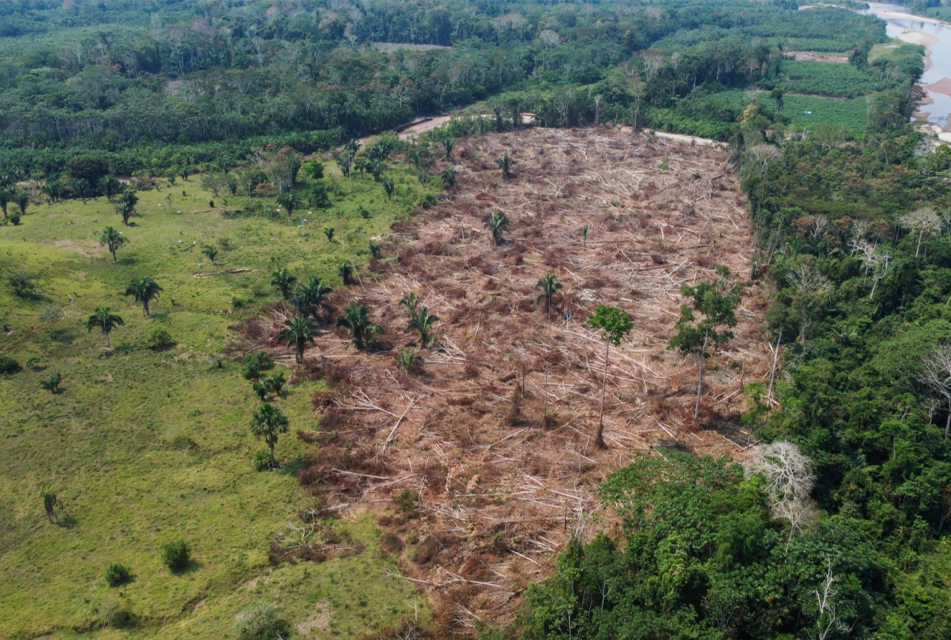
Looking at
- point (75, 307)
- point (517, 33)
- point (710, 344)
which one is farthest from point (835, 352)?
point (517, 33)

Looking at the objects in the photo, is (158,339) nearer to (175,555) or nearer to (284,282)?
(284,282)

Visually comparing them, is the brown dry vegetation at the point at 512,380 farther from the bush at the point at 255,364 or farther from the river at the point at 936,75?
the river at the point at 936,75

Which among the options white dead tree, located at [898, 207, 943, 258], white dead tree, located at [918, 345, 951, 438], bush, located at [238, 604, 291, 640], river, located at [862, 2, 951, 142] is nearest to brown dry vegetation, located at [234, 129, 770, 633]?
bush, located at [238, 604, 291, 640]

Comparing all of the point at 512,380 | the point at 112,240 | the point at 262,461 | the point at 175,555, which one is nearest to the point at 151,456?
the point at 262,461

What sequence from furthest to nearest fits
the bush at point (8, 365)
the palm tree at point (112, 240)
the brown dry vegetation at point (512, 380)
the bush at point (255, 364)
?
1. the palm tree at point (112, 240)
2. the bush at point (8, 365)
3. the bush at point (255, 364)
4. the brown dry vegetation at point (512, 380)

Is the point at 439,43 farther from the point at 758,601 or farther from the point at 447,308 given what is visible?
the point at 758,601

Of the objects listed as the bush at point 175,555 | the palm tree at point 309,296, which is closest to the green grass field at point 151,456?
the bush at point 175,555
